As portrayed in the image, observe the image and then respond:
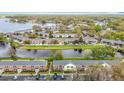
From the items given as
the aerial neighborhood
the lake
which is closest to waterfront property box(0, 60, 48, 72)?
the aerial neighborhood

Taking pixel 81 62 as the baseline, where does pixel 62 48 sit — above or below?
above

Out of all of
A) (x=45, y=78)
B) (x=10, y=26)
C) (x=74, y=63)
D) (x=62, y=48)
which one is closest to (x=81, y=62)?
(x=74, y=63)

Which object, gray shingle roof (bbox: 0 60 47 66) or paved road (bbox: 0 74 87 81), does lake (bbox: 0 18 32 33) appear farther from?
paved road (bbox: 0 74 87 81)

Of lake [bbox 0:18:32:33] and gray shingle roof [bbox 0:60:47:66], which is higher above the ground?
lake [bbox 0:18:32:33]

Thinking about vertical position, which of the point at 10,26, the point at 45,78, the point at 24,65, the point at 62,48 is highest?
the point at 10,26

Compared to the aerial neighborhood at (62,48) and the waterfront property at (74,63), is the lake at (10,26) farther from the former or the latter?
the waterfront property at (74,63)

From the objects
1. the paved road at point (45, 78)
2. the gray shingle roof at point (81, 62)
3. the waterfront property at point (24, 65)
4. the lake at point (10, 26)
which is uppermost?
the lake at point (10, 26)

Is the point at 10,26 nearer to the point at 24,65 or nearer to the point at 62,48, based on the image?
the point at 24,65

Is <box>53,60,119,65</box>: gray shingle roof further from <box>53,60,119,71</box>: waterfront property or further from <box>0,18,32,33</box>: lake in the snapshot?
<box>0,18,32,33</box>: lake

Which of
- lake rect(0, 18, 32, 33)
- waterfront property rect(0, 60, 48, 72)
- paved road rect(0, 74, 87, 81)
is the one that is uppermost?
lake rect(0, 18, 32, 33)

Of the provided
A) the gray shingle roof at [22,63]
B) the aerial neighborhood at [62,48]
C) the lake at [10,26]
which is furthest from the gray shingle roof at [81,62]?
the lake at [10,26]
